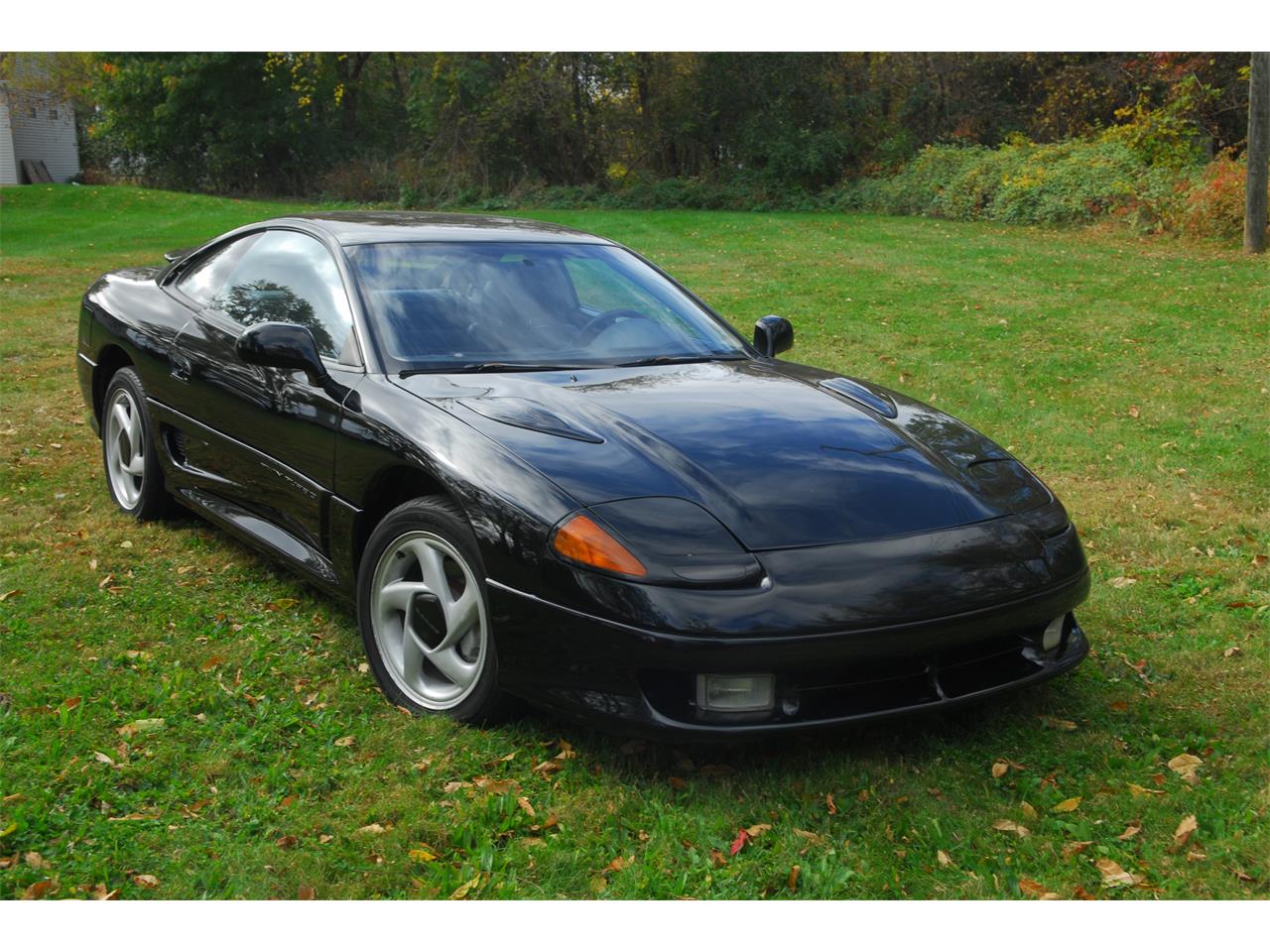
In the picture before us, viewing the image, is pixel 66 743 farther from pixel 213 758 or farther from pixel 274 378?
pixel 274 378

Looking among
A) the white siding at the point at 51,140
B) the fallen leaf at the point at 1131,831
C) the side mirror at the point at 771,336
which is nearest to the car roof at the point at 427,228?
the side mirror at the point at 771,336

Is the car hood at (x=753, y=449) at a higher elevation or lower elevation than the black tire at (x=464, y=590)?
higher

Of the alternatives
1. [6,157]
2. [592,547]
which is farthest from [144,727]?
[6,157]

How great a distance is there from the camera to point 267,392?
4398mm

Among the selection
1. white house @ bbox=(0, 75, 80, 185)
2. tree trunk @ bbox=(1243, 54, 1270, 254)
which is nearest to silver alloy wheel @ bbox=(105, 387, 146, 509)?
tree trunk @ bbox=(1243, 54, 1270, 254)

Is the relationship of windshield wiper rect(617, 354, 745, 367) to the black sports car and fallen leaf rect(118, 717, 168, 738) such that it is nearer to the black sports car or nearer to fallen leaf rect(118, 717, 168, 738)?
the black sports car

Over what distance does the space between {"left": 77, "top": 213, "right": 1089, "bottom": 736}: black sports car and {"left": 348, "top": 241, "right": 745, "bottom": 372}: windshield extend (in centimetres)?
1

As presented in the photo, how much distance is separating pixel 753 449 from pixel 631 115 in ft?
97.1

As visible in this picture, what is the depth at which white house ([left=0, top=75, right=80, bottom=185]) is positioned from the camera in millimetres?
36281

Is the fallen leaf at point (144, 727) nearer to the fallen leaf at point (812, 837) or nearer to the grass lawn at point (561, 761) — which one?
the grass lawn at point (561, 761)

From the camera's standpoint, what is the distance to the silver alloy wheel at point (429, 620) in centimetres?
354

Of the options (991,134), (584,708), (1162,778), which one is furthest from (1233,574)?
(991,134)

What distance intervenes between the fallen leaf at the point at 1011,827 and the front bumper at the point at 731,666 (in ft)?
1.06

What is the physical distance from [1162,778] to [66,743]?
10.0 feet
